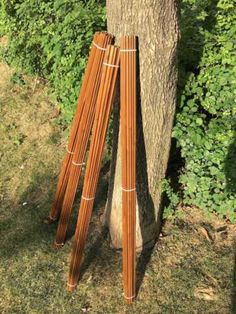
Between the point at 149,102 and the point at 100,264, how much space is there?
5.32 ft

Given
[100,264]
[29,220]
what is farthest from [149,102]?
[29,220]

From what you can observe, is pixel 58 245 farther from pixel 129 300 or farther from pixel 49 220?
pixel 129 300

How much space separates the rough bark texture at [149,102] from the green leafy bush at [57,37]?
1.13 meters

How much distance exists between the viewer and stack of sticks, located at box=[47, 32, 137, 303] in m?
3.15

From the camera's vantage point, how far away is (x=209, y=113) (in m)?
4.12

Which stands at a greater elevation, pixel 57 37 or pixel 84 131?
pixel 57 37

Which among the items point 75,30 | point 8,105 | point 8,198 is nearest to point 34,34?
point 75,30

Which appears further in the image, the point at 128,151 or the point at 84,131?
the point at 84,131

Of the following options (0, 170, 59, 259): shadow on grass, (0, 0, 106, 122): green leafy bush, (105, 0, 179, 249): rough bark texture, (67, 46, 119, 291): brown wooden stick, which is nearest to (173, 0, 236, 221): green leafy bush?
(105, 0, 179, 249): rough bark texture

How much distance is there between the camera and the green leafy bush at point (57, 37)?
14.6ft

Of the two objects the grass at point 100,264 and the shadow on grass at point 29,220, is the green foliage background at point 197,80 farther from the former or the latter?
the shadow on grass at point 29,220

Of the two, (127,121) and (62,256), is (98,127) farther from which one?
(62,256)

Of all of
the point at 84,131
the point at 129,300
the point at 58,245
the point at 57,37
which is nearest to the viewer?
the point at 84,131

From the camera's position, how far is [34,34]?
5.21 meters
